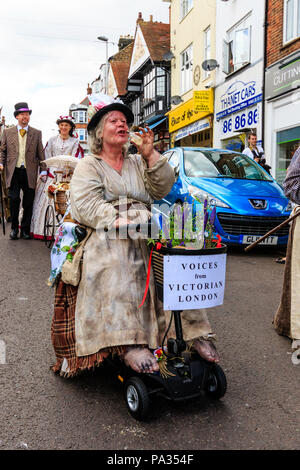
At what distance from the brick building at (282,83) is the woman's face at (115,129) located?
10.3 m

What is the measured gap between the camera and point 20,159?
8438 millimetres

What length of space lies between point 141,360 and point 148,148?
124cm

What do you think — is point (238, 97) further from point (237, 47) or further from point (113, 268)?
point (113, 268)

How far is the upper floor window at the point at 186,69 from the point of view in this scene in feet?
70.9

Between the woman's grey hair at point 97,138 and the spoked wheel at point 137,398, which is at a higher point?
the woman's grey hair at point 97,138

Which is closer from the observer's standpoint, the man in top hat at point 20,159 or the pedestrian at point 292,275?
the pedestrian at point 292,275

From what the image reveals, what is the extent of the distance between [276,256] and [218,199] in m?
1.35

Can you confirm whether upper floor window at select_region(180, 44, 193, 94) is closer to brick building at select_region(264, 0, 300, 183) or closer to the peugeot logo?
brick building at select_region(264, 0, 300, 183)

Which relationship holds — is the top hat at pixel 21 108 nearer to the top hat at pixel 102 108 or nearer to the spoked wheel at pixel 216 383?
the top hat at pixel 102 108

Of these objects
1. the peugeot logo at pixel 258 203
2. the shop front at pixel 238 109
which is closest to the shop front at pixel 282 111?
the shop front at pixel 238 109

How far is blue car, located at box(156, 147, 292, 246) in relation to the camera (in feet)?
24.4

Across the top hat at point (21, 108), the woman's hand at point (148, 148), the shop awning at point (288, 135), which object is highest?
the shop awning at point (288, 135)

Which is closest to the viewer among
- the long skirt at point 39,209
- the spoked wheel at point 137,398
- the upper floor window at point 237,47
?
the spoked wheel at point 137,398
